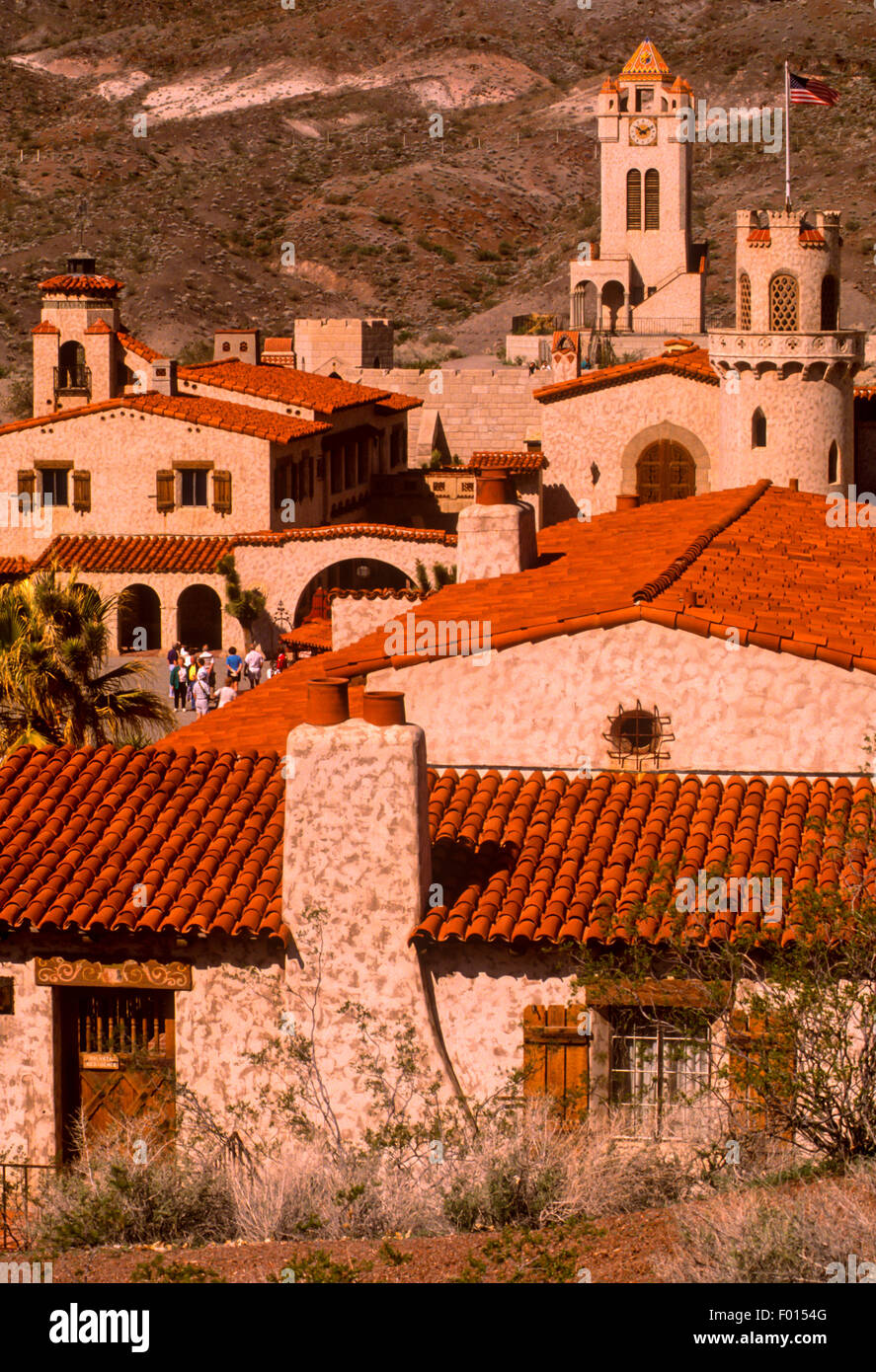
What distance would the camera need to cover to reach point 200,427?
46.9 metres

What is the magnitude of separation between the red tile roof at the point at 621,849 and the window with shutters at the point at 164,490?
29.3m

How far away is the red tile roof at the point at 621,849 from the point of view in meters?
Result: 16.0

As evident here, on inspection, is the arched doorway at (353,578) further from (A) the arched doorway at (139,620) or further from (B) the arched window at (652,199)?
(B) the arched window at (652,199)

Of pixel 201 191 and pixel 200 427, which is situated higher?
pixel 201 191

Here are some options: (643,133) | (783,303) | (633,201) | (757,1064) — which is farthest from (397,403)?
(757,1064)

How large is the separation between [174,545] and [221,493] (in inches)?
66.6

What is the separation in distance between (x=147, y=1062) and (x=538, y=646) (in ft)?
16.7

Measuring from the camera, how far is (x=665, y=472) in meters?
48.6

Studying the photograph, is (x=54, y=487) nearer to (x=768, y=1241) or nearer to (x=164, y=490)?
(x=164, y=490)

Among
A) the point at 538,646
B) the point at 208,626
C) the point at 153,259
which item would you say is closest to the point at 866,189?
the point at 153,259

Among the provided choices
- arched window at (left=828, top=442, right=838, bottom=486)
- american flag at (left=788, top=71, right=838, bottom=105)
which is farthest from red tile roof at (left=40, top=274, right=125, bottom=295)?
arched window at (left=828, top=442, right=838, bottom=486)

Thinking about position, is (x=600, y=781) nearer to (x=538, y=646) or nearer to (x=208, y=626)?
(x=538, y=646)

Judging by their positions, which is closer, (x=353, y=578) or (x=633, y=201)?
(x=353, y=578)

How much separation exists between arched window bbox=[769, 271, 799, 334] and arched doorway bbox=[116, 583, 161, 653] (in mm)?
14789
